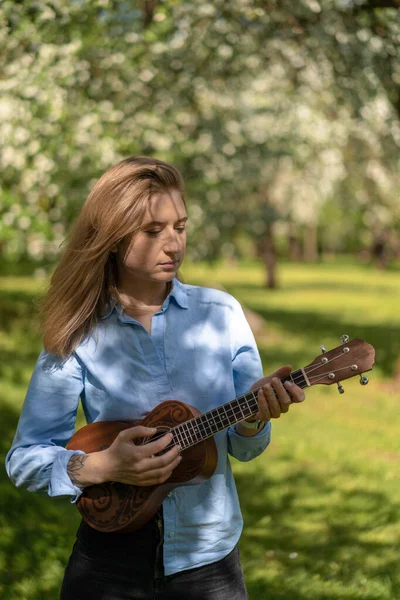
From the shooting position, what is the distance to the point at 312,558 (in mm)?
5707

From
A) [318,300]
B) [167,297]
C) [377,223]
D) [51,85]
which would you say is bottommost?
[318,300]

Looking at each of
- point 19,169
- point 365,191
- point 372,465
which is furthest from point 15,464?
point 365,191

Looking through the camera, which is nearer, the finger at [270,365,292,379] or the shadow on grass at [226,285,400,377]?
the finger at [270,365,292,379]

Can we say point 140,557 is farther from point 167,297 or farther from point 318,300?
point 318,300

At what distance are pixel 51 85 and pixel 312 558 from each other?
19.7 ft

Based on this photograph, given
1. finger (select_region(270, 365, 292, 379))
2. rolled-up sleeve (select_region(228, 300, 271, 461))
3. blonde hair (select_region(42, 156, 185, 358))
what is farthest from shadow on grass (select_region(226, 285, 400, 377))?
finger (select_region(270, 365, 292, 379))

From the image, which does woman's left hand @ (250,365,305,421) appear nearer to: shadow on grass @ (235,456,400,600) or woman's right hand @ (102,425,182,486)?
woman's right hand @ (102,425,182,486)

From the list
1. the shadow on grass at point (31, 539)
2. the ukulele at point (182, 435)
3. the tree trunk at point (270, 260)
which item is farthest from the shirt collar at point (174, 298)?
the tree trunk at point (270, 260)

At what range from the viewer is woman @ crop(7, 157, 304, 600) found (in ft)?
7.86

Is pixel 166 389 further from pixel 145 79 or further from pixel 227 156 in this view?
pixel 227 156

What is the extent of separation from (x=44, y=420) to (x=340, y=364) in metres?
0.89

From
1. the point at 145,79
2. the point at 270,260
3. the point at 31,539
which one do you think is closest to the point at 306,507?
the point at 31,539

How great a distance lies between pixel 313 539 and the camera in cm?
609

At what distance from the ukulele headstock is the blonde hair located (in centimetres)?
66
